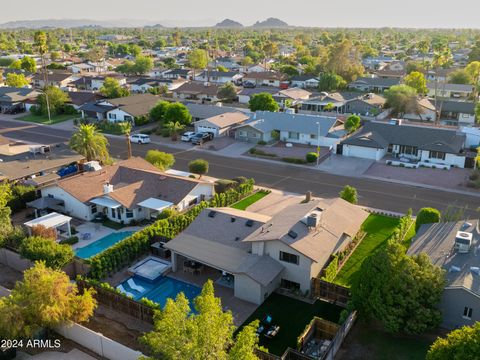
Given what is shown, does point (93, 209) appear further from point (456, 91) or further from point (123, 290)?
point (456, 91)

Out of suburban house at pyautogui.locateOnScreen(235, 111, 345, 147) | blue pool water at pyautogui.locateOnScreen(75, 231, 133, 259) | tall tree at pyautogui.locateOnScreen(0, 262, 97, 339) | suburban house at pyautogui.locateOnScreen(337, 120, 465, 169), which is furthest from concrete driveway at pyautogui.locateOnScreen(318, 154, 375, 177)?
tall tree at pyautogui.locateOnScreen(0, 262, 97, 339)

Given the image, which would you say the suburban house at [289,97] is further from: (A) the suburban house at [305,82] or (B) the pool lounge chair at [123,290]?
(B) the pool lounge chair at [123,290]

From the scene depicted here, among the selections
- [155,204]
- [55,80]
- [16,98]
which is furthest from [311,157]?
[55,80]

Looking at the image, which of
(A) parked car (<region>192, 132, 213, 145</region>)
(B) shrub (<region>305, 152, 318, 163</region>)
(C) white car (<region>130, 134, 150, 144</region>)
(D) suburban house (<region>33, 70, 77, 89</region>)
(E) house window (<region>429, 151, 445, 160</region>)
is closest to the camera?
(E) house window (<region>429, 151, 445, 160</region>)

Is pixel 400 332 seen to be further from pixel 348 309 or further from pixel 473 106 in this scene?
pixel 473 106

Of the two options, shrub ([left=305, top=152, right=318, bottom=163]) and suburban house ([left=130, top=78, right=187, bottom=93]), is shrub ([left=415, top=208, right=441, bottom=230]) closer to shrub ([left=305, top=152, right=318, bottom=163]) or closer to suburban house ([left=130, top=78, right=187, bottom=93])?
shrub ([left=305, top=152, right=318, bottom=163])

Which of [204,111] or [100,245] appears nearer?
[100,245]

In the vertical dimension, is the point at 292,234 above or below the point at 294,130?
above
